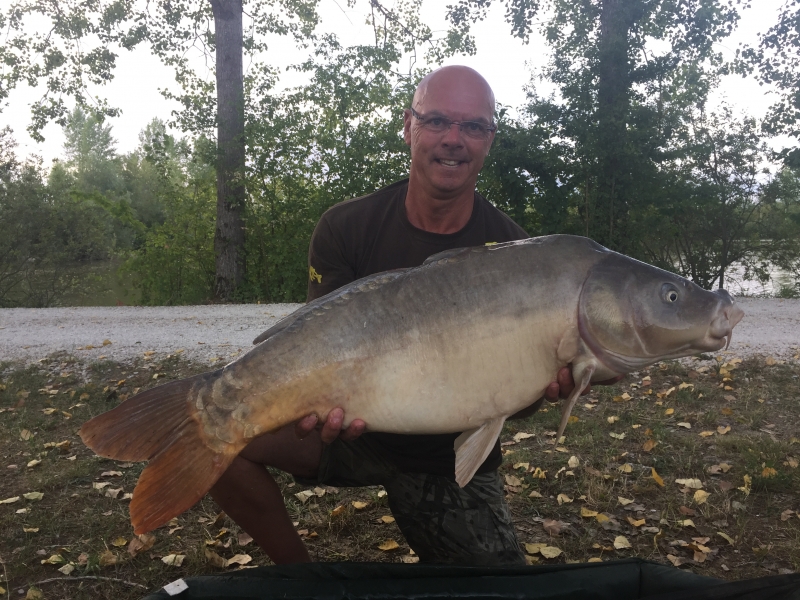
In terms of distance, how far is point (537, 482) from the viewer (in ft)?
→ 9.91

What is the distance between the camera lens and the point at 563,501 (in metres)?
2.84

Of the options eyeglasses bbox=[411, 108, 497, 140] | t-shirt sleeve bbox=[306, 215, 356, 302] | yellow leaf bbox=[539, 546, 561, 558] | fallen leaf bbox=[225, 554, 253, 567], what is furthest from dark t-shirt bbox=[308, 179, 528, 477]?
fallen leaf bbox=[225, 554, 253, 567]

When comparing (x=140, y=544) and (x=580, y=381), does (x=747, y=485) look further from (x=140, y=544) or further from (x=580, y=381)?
(x=140, y=544)

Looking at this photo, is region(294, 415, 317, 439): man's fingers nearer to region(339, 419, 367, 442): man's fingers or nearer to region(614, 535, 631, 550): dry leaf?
region(339, 419, 367, 442): man's fingers

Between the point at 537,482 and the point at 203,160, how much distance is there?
8297mm

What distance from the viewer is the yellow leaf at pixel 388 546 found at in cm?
250

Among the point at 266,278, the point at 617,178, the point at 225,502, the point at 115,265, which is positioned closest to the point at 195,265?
the point at 266,278

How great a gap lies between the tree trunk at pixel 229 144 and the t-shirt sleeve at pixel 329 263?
786 cm

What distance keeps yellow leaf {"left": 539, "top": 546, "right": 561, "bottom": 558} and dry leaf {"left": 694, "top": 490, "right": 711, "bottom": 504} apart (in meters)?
0.74

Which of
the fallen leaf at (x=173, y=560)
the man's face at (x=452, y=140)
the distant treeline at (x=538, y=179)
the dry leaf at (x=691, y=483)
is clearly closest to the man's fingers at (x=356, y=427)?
the man's face at (x=452, y=140)

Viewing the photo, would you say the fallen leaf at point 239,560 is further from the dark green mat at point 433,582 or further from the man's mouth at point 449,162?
the man's mouth at point 449,162

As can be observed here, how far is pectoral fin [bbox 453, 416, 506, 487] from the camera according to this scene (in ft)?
5.35

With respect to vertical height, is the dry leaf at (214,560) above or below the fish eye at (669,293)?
below

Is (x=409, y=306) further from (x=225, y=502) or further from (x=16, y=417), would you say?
(x=16, y=417)
